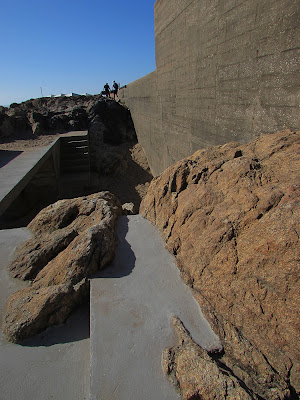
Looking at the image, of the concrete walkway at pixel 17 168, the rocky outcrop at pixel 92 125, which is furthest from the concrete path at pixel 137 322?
the rocky outcrop at pixel 92 125

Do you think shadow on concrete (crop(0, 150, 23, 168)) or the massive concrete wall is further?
shadow on concrete (crop(0, 150, 23, 168))

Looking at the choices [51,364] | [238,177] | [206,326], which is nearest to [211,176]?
[238,177]

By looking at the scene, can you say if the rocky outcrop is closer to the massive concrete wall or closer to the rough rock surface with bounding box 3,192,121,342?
the massive concrete wall

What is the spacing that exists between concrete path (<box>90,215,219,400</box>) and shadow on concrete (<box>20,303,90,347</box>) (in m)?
0.20

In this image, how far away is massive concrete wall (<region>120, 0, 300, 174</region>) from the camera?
111 inches

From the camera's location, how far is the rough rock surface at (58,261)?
2.29 metres

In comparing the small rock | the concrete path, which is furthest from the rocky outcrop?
the concrete path

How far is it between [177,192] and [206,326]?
1.66 metres

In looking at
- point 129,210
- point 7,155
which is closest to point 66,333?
point 129,210

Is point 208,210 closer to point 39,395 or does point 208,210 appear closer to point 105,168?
point 39,395

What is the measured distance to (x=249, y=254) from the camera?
2.02m

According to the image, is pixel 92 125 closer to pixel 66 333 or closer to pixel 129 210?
pixel 129 210

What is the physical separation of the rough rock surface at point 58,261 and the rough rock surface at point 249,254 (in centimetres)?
88

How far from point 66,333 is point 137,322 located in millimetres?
650
